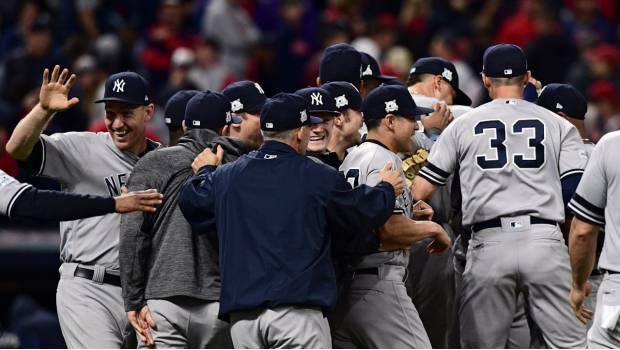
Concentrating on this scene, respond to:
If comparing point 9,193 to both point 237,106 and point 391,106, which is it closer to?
point 237,106

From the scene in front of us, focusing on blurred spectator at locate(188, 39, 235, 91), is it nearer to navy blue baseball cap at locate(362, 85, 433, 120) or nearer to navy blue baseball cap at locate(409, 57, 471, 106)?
navy blue baseball cap at locate(409, 57, 471, 106)

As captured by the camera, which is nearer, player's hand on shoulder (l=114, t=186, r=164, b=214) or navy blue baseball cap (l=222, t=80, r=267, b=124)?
player's hand on shoulder (l=114, t=186, r=164, b=214)

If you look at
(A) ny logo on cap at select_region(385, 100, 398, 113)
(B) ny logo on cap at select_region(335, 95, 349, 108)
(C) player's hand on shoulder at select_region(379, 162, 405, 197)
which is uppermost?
(B) ny logo on cap at select_region(335, 95, 349, 108)

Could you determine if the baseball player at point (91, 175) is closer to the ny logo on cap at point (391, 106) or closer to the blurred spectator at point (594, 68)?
the ny logo on cap at point (391, 106)

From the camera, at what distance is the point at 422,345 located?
23.7 feet

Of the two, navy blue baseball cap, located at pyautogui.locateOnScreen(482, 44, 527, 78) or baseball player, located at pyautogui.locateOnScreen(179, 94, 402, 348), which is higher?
navy blue baseball cap, located at pyautogui.locateOnScreen(482, 44, 527, 78)

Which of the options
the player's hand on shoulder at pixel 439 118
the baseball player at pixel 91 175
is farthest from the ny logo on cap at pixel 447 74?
the baseball player at pixel 91 175

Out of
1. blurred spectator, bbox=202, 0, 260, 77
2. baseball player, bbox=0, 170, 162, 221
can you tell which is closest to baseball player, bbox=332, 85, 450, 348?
baseball player, bbox=0, 170, 162, 221

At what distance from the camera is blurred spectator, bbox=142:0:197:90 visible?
1476 cm

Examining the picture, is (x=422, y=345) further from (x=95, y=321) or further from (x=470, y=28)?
(x=470, y=28)

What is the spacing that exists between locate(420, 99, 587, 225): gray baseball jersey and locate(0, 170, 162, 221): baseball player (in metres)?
1.71

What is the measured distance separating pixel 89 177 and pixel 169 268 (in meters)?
0.90

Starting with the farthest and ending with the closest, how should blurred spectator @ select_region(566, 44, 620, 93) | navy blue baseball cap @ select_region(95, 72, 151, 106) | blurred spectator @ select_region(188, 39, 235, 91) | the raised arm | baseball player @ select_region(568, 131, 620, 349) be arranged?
blurred spectator @ select_region(188, 39, 235, 91), blurred spectator @ select_region(566, 44, 620, 93), navy blue baseball cap @ select_region(95, 72, 151, 106), the raised arm, baseball player @ select_region(568, 131, 620, 349)

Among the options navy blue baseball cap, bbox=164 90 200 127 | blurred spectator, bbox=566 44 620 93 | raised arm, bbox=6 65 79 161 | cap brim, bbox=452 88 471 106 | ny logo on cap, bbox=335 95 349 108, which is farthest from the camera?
blurred spectator, bbox=566 44 620 93
